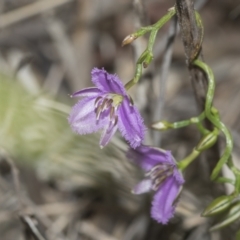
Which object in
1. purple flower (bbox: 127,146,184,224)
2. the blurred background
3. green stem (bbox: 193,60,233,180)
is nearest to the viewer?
green stem (bbox: 193,60,233,180)

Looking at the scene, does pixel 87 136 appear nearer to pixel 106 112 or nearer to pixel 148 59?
pixel 106 112

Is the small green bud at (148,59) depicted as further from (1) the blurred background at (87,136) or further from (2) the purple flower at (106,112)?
(1) the blurred background at (87,136)

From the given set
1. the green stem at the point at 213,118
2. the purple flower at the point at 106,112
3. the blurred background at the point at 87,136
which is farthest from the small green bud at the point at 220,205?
the blurred background at the point at 87,136

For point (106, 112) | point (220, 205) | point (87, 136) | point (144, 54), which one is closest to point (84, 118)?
point (106, 112)

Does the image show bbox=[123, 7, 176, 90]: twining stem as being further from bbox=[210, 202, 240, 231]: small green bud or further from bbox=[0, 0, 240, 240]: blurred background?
bbox=[210, 202, 240, 231]: small green bud

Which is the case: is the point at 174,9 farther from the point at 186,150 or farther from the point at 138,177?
the point at 186,150

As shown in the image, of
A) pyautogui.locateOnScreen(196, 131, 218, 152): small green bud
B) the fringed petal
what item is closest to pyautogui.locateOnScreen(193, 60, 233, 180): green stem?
pyautogui.locateOnScreen(196, 131, 218, 152): small green bud

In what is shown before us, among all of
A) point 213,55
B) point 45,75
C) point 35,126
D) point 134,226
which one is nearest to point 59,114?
point 35,126
